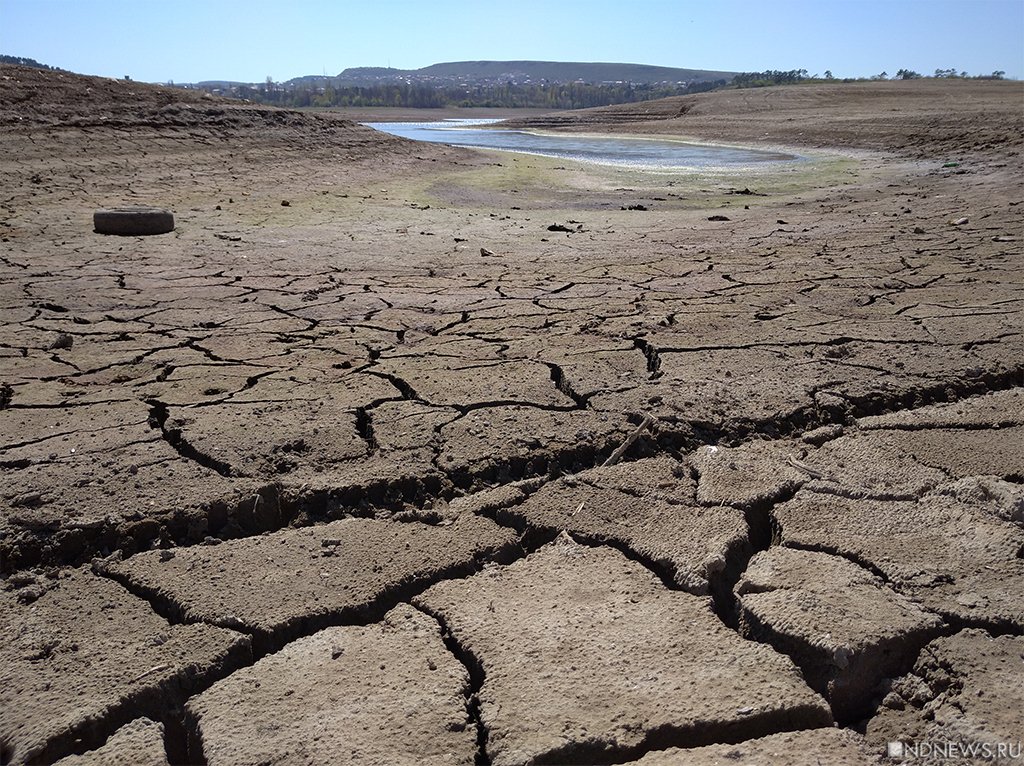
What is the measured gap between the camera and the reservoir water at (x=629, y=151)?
16.0 metres

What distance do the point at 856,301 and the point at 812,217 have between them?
4023 millimetres

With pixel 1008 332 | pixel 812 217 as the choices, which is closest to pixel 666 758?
pixel 1008 332

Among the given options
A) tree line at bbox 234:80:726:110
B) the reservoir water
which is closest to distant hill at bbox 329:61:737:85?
tree line at bbox 234:80:726:110

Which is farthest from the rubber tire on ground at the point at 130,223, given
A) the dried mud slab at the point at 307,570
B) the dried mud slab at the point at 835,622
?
the dried mud slab at the point at 835,622

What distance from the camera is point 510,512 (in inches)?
96.7

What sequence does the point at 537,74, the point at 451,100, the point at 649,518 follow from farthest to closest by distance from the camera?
the point at 537,74 → the point at 451,100 → the point at 649,518

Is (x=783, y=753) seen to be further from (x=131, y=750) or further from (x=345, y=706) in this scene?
(x=131, y=750)

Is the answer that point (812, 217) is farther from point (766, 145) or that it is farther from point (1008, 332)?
point (766, 145)

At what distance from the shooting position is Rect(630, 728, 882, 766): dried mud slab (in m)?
1.60

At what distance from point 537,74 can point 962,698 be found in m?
140

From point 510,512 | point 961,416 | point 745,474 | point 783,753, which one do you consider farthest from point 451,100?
point 783,753

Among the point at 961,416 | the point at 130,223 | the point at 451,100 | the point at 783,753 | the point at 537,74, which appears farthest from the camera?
the point at 537,74

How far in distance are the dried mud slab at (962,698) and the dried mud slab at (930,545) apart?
10 cm

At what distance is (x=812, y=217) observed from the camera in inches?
337
